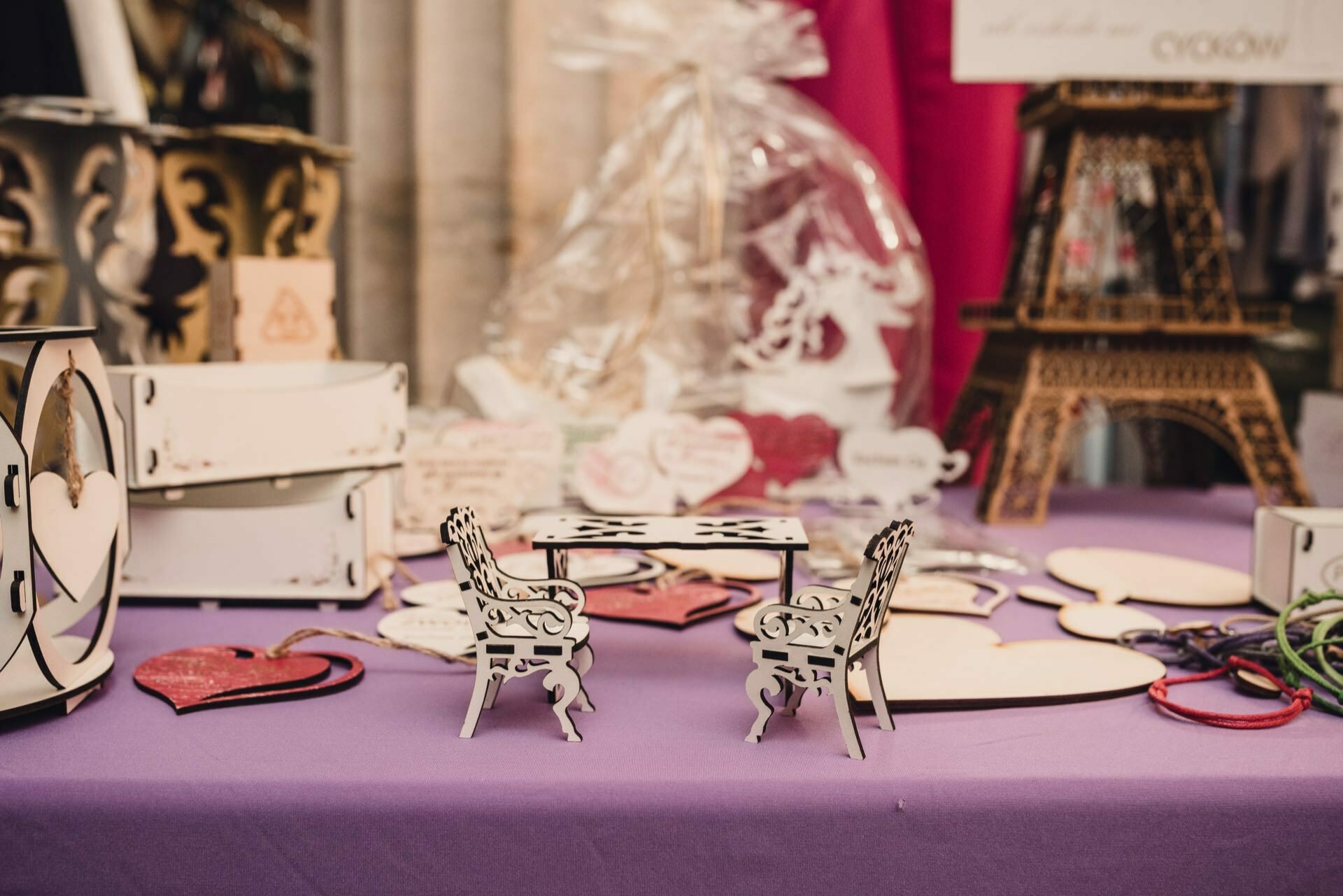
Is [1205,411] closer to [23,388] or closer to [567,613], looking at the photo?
[567,613]

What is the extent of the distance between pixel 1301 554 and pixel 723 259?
3.07ft

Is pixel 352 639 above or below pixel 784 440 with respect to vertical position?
below

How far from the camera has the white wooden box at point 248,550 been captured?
41.5 inches

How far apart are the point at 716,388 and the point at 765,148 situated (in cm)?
38

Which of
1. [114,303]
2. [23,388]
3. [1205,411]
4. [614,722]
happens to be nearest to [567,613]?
[614,722]

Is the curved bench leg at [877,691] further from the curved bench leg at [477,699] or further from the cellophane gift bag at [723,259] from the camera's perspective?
the cellophane gift bag at [723,259]

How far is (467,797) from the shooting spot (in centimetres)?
68

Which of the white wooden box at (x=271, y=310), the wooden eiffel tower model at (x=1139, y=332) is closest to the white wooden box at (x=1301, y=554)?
the wooden eiffel tower model at (x=1139, y=332)

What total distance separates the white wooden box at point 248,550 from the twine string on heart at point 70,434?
244mm

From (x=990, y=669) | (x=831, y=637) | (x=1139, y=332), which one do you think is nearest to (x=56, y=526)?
(x=831, y=637)

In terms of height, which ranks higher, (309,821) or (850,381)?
(850,381)

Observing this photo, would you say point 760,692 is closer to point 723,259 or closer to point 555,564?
point 555,564

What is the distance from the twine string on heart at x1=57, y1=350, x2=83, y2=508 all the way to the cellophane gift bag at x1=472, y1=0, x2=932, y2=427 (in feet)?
2.45

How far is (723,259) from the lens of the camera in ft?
5.56
